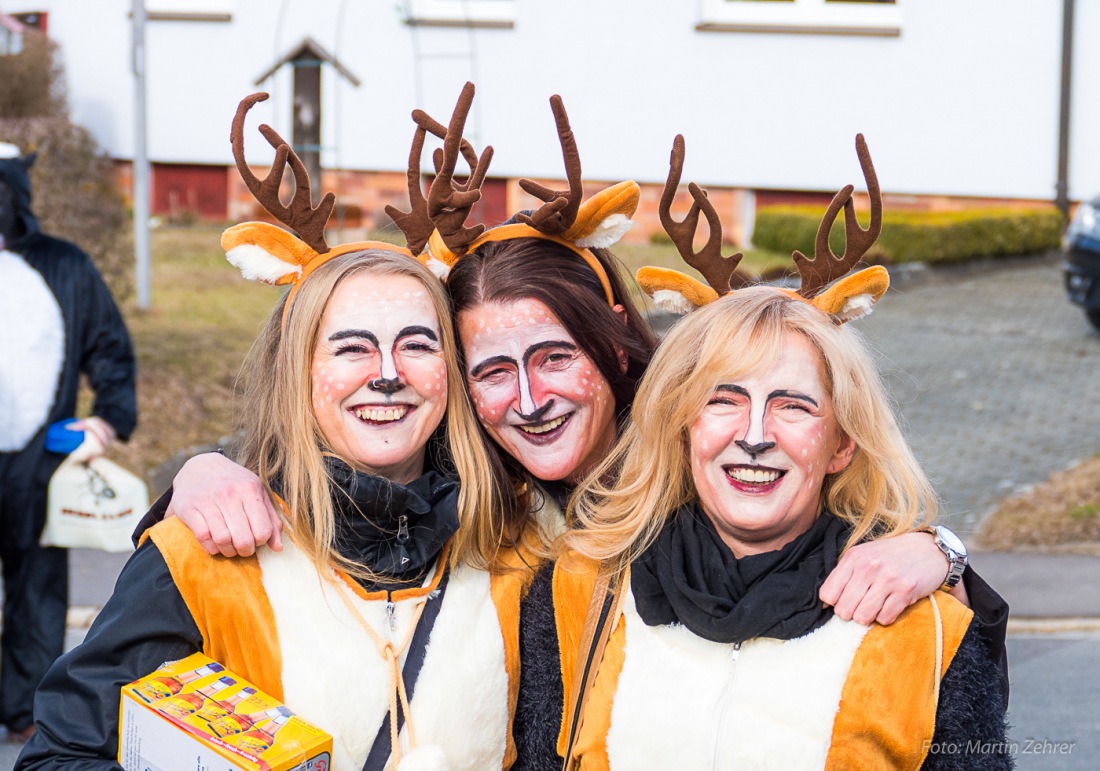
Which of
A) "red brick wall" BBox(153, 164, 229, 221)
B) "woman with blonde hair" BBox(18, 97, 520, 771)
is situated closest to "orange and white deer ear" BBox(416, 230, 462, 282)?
"woman with blonde hair" BBox(18, 97, 520, 771)

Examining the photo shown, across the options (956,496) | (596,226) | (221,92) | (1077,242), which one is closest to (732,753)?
(596,226)

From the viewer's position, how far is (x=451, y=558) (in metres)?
2.61

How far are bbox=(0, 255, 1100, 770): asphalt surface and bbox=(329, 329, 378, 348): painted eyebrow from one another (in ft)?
3.42

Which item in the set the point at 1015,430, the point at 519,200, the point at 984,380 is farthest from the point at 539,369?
the point at 519,200

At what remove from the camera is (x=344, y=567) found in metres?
→ 2.47

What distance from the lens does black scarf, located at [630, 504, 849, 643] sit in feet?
7.72

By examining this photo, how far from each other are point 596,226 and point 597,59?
35.3ft

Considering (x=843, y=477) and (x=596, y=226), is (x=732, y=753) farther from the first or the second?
(x=596, y=226)

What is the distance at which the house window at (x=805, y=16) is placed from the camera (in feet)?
43.9

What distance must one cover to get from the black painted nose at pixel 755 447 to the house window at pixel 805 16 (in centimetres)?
1163

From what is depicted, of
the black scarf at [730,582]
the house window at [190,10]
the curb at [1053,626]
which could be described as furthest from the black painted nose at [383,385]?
the house window at [190,10]

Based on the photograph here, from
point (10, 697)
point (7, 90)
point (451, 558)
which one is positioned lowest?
point (10, 697)

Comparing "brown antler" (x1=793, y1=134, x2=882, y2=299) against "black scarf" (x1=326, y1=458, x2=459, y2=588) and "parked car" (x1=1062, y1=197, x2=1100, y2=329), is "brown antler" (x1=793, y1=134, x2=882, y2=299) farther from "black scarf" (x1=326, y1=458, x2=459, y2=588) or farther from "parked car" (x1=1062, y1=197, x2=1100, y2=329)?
"parked car" (x1=1062, y1=197, x2=1100, y2=329)

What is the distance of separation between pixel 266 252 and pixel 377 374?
40cm
